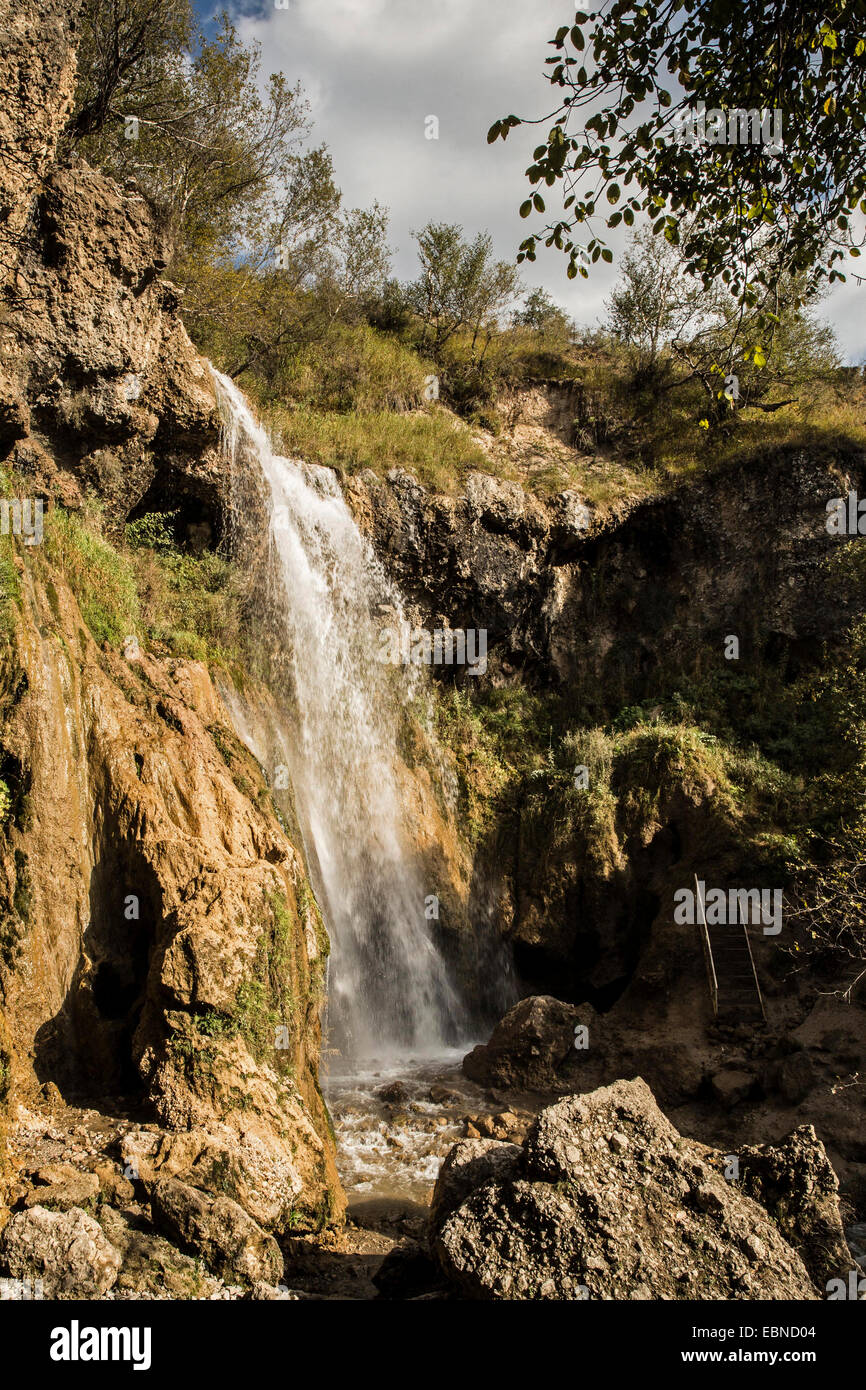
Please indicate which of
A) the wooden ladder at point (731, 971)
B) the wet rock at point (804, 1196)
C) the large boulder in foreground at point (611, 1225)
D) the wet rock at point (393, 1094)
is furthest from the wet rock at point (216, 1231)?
the wooden ladder at point (731, 971)

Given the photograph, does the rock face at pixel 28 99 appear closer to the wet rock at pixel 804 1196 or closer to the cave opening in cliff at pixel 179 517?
the cave opening in cliff at pixel 179 517

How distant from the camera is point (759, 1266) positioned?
194 inches

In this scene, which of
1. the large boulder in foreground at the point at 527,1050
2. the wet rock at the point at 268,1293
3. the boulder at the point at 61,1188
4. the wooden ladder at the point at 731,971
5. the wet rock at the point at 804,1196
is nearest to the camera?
the wet rock at the point at 268,1293

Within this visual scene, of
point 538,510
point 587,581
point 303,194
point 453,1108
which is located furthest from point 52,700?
point 303,194

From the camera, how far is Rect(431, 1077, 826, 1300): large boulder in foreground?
4.77m

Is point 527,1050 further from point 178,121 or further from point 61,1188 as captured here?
point 178,121

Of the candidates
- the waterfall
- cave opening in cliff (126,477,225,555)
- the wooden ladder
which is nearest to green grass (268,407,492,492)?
the waterfall

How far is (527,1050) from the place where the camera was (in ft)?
35.9

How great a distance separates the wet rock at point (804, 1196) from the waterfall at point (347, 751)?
21.7 feet

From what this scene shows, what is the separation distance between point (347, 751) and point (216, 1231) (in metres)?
9.03

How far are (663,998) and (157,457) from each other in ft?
36.5

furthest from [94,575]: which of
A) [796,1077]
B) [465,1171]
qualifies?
[796,1077]

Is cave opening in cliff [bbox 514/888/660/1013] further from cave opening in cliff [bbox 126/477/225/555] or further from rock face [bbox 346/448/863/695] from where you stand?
cave opening in cliff [bbox 126/477/225/555]

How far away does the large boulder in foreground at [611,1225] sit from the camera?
4.77 meters
